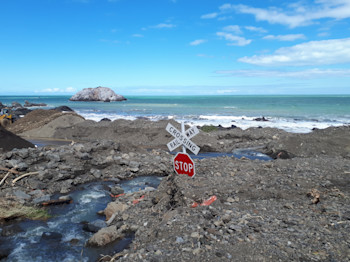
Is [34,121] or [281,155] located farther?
[34,121]

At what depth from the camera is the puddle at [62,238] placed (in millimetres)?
5934

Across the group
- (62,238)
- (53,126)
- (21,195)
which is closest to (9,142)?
(21,195)

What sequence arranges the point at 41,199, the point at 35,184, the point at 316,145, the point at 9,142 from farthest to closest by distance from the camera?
the point at 316,145 → the point at 9,142 → the point at 35,184 → the point at 41,199

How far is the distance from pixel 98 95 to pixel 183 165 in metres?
106

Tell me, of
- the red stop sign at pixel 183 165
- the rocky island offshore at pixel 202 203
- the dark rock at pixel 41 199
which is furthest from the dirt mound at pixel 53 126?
the red stop sign at pixel 183 165

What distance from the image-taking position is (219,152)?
60.4 feet

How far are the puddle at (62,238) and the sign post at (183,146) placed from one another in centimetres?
221

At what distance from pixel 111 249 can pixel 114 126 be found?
1940 cm

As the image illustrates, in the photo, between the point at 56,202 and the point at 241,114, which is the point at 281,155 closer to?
the point at 56,202

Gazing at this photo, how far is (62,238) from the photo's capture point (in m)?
6.66

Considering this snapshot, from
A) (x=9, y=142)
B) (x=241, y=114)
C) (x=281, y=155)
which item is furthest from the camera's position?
(x=241, y=114)

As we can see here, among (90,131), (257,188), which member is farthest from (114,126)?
(257,188)

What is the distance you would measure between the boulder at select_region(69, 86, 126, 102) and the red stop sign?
101215 millimetres

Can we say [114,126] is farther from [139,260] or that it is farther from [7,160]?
[139,260]
